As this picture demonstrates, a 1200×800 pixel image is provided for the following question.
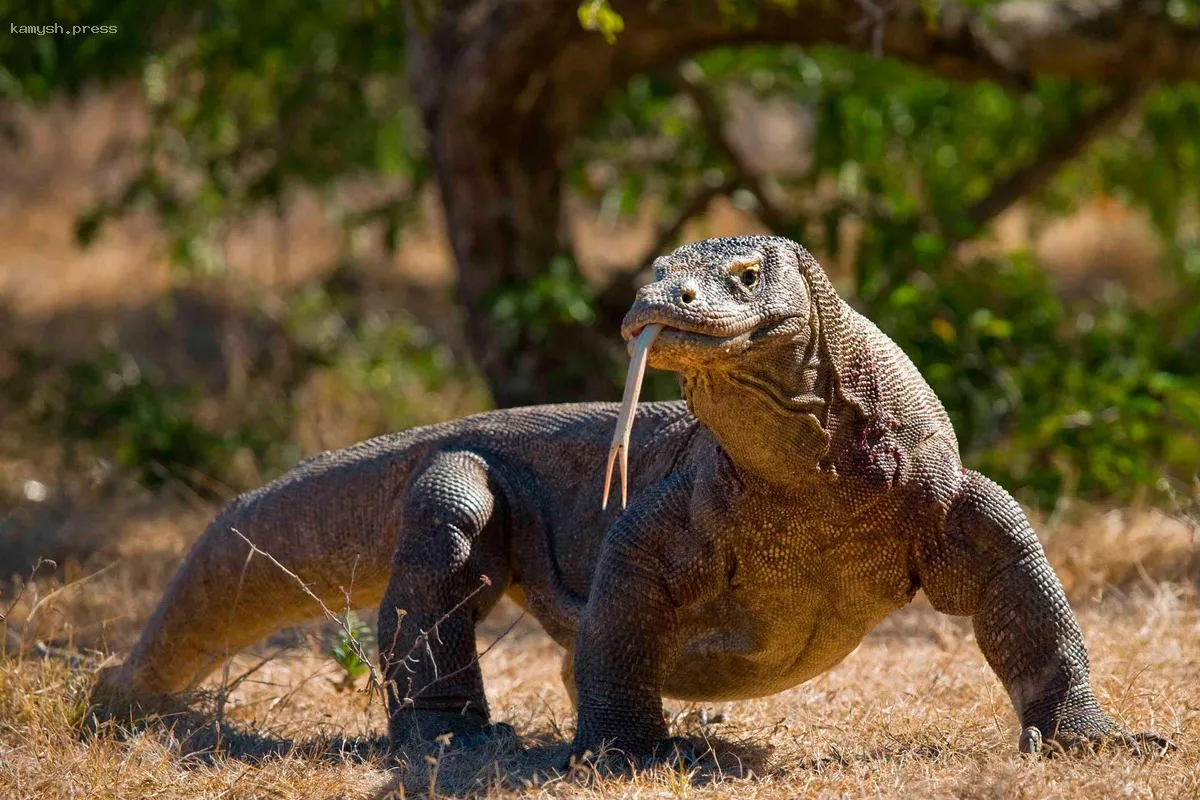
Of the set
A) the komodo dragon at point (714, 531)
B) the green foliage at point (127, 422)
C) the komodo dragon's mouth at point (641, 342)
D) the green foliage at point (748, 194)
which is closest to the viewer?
the komodo dragon's mouth at point (641, 342)

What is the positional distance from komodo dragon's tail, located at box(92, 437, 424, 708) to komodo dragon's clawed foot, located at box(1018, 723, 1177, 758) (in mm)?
1691

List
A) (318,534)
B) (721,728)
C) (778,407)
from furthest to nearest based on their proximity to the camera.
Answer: (318,534), (721,728), (778,407)

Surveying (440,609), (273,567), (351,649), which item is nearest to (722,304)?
(440,609)

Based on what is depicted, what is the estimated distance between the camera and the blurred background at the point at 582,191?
22.7 ft

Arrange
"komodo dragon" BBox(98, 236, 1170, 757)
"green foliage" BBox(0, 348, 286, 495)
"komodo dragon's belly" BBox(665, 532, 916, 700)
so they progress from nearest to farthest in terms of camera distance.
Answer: "komodo dragon" BBox(98, 236, 1170, 757) → "komodo dragon's belly" BBox(665, 532, 916, 700) → "green foliage" BBox(0, 348, 286, 495)

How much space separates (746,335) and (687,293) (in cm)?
16

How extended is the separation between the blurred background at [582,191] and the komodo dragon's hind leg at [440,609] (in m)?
1.94

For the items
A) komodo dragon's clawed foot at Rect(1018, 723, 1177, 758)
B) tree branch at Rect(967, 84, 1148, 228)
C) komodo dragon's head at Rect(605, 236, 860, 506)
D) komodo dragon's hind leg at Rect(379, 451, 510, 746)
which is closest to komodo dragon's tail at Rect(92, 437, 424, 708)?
komodo dragon's hind leg at Rect(379, 451, 510, 746)

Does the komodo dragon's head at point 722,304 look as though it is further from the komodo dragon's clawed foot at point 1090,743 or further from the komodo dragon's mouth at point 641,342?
the komodo dragon's clawed foot at point 1090,743

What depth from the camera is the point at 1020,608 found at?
328cm

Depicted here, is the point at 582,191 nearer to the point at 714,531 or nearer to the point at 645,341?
the point at 714,531

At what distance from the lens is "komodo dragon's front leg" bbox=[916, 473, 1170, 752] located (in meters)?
3.28

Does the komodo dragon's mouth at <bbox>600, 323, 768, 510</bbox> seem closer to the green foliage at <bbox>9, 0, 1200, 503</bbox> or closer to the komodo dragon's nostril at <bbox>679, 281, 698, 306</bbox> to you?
the komodo dragon's nostril at <bbox>679, 281, 698, 306</bbox>

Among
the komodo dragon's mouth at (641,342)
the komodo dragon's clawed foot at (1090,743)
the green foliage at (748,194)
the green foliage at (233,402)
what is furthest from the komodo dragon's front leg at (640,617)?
the green foliage at (233,402)
